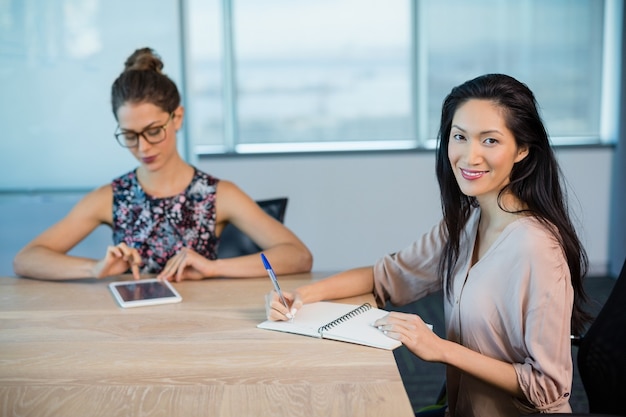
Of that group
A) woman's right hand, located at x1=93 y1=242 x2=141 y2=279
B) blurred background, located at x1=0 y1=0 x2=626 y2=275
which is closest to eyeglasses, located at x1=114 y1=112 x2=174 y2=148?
woman's right hand, located at x1=93 y1=242 x2=141 y2=279

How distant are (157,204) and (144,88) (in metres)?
0.39

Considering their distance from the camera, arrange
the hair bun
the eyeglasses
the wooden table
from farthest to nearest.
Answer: the hair bun < the eyeglasses < the wooden table

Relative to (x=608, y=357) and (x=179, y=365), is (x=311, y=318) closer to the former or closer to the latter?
(x=179, y=365)

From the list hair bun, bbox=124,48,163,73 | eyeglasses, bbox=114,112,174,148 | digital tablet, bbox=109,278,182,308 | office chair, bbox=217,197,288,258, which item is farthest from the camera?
office chair, bbox=217,197,288,258

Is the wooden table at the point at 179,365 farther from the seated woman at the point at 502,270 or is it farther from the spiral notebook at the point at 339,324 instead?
the seated woman at the point at 502,270

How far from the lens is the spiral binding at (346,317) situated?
5.65 ft

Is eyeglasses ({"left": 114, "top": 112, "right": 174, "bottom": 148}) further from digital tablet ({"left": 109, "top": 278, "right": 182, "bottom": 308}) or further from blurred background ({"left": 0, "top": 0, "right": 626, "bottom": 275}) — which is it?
blurred background ({"left": 0, "top": 0, "right": 626, "bottom": 275})

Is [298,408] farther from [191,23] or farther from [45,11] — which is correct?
[191,23]

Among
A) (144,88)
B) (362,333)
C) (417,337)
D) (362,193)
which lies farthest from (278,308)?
(362,193)

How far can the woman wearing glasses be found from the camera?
2.47 meters

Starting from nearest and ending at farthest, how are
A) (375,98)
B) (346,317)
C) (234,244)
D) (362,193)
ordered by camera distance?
(346,317)
(234,244)
(362,193)
(375,98)

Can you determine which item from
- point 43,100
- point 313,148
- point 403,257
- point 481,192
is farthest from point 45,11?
point 481,192

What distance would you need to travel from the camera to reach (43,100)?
4.22 meters

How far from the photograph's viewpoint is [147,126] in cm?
246
